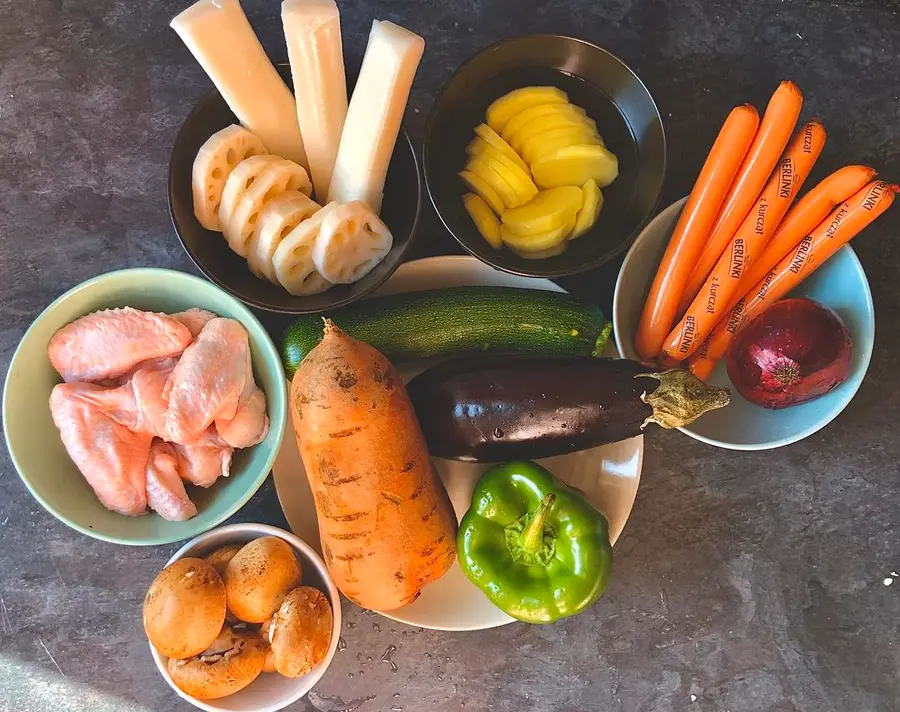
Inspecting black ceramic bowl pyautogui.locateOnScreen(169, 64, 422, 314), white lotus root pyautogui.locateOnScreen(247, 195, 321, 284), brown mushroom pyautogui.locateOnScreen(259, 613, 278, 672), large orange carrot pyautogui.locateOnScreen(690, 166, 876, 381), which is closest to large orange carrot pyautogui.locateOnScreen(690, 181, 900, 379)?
large orange carrot pyautogui.locateOnScreen(690, 166, 876, 381)

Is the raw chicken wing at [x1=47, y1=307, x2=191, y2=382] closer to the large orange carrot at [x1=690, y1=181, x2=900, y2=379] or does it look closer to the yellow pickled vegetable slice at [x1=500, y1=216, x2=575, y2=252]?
the yellow pickled vegetable slice at [x1=500, y1=216, x2=575, y2=252]

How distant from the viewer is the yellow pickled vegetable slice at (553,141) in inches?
42.3

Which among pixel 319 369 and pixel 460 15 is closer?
pixel 319 369

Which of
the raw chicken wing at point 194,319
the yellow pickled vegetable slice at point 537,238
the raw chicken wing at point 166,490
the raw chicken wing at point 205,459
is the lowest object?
the raw chicken wing at point 166,490

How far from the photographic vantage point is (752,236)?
1.05m

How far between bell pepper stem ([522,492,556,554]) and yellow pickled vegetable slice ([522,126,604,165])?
1.59 feet

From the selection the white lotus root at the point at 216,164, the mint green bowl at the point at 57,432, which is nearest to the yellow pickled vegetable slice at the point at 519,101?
the white lotus root at the point at 216,164

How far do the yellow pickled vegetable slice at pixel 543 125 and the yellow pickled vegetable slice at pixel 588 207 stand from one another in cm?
9

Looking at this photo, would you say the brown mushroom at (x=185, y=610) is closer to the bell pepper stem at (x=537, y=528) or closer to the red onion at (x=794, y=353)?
the bell pepper stem at (x=537, y=528)

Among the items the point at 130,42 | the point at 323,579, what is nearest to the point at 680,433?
the point at 323,579

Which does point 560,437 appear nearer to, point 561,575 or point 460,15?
point 561,575

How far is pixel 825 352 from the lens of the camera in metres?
1.01

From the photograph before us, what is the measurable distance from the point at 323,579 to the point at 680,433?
60cm

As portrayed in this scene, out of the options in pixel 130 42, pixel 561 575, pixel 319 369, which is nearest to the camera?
pixel 319 369
